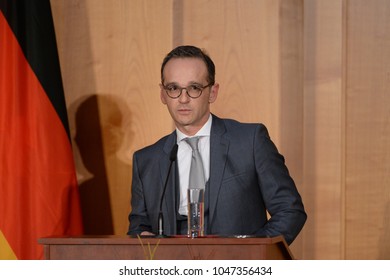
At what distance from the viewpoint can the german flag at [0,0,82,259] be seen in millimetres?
3971

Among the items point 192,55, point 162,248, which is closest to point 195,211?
point 162,248

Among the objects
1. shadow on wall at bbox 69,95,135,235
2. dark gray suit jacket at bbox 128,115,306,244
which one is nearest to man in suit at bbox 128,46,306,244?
dark gray suit jacket at bbox 128,115,306,244

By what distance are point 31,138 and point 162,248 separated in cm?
169

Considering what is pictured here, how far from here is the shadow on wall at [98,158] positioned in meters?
4.76

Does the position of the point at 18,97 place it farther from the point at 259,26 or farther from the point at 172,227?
the point at 259,26

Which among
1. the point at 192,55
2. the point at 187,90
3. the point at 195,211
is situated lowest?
the point at 195,211

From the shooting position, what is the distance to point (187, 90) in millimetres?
3572

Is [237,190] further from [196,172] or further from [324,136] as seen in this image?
[324,136]

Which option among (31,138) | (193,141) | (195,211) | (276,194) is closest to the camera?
(195,211)

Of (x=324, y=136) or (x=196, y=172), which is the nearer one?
(x=196, y=172)

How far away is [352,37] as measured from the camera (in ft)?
15.0

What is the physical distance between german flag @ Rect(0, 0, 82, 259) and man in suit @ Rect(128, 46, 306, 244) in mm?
587

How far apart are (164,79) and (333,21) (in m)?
1.44

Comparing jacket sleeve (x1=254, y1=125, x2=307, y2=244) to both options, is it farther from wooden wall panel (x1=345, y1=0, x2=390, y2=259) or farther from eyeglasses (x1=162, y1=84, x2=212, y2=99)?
wooden wall panel (x1=345, y1=0, x2=390, y2=259)
